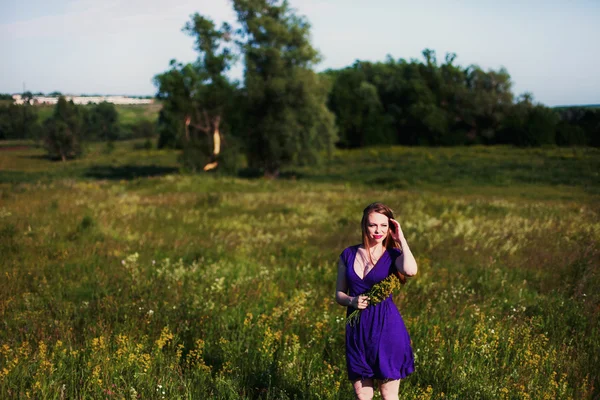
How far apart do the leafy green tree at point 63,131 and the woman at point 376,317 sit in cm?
2666

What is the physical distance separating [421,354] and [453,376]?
0.50 m

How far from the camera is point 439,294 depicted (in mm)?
7777

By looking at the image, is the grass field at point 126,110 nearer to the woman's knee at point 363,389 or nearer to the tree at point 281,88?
the tree at point 281,88

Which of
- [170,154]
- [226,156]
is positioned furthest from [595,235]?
[170,154]

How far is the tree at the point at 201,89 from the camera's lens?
43.4 metres

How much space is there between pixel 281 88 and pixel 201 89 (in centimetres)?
800

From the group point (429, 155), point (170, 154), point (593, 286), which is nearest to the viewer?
point (593, 286)

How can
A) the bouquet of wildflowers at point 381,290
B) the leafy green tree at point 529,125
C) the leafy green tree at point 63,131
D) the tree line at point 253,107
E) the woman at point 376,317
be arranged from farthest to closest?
the leafy green tree at point 529,125 → the tree line at point 253,107 → the leafy green tree at point 63,131 → the woman at point 376,317 → the bouquet of wildflowers at point 381,290

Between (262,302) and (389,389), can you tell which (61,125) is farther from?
(389,389)

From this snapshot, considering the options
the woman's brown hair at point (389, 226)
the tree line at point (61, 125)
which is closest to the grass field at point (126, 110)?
the tree line at point (61, 125)

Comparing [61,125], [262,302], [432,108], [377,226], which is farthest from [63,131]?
[432,108]

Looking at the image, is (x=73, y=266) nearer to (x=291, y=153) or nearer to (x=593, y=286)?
(x=593, y=286)

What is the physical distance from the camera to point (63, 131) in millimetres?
33906

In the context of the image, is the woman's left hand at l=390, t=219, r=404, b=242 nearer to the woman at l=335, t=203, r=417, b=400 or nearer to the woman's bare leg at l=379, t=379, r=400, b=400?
the woman at l=335, t=203, r=417, b=400
